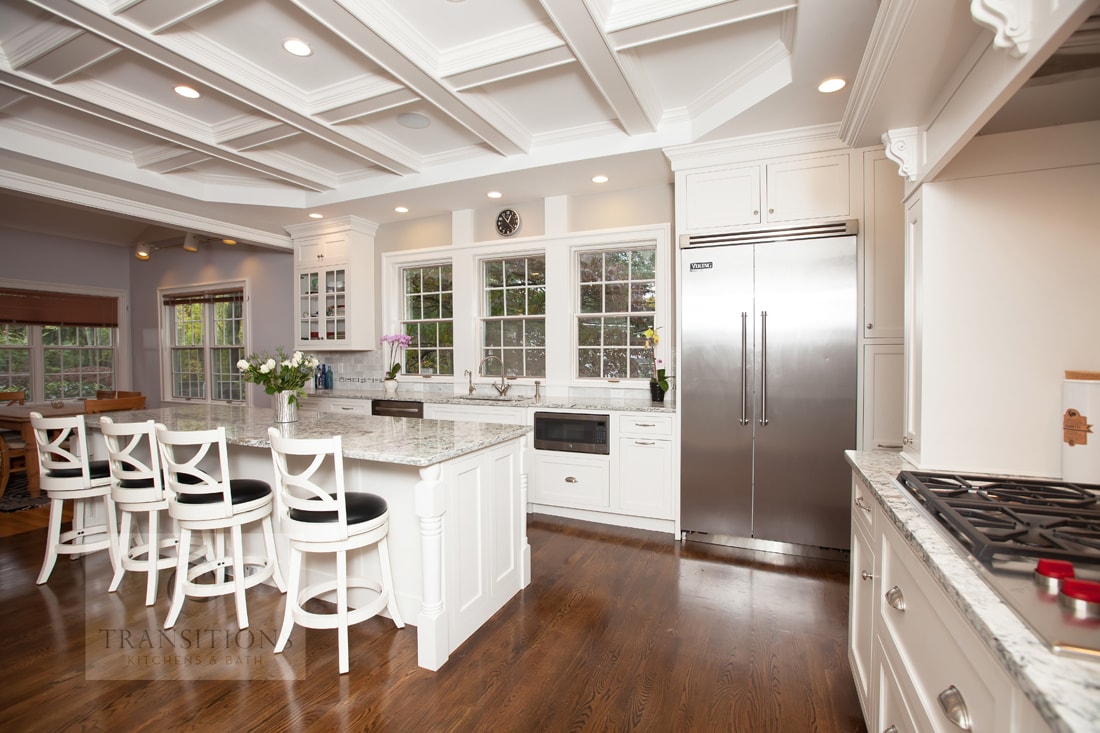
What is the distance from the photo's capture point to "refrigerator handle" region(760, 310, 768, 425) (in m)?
3.20

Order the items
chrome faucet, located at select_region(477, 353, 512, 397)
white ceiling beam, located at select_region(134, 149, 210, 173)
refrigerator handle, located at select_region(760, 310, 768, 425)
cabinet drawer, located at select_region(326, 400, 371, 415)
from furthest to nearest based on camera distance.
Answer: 1. cabinet drawer, located at select_region(326, 400, 371, 415)
2. chrome faucet, located at select_region(477, 353, 512, 397)
3. white ceiling beam, located at select_region(134, 149, 210, 173)
4. refrigerator handle, located at select_region(760, 310, 768, 425)

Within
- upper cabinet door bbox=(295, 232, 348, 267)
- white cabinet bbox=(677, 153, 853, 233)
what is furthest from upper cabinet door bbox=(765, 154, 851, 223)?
upper cabinet door bbox=(295, 232, 348, 267)

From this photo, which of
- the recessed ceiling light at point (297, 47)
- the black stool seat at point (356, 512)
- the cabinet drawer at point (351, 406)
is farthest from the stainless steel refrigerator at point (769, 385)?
the cabinet drawer at point (351, 406)

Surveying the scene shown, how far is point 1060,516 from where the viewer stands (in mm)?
1190

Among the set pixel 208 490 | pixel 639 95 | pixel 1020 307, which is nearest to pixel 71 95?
pixel 208 490

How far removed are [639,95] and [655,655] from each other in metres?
2.96

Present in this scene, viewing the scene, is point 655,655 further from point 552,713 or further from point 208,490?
point 208,490

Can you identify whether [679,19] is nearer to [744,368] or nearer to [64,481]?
[744,368]

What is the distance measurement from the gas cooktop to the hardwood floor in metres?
1.00

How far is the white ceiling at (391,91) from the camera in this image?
7.63 ft

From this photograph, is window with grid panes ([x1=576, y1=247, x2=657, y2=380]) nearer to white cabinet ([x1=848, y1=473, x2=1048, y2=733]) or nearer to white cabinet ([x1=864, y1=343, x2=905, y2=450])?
white cabinet ([x1=864, y1=343, x2=905, y2=450])

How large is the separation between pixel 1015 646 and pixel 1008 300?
136 cm

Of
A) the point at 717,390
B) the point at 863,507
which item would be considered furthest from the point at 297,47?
the point at 863,507

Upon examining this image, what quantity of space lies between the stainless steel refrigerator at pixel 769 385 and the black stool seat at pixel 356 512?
209 cm
